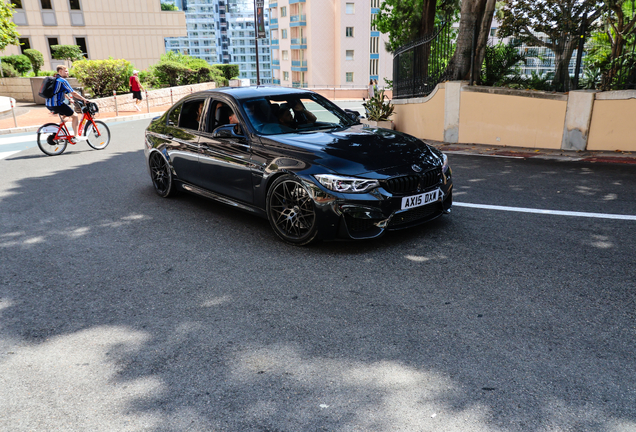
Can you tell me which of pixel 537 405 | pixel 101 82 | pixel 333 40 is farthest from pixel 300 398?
pixel 333 40

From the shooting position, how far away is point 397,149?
5.43 metres

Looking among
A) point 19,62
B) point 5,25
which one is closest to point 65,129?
point 5,25

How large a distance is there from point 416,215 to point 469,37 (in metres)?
8.06

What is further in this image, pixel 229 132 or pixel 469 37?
pixel 469 37

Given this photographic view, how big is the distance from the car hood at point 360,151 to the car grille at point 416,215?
1.34 feet

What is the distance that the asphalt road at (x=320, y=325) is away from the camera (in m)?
2.83

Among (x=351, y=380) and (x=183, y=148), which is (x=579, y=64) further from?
→ (x=351, y=380)


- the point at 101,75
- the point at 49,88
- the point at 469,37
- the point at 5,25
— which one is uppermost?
the point at 5,25

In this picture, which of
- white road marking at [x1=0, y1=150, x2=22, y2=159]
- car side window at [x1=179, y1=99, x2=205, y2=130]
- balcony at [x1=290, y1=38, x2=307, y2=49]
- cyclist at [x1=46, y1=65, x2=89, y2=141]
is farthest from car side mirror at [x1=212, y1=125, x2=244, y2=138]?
A: balcony at [x1=290, y1=38, x2=307, y2=49]

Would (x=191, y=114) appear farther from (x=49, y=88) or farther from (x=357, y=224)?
(x=49, y=88)

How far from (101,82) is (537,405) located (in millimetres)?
26457

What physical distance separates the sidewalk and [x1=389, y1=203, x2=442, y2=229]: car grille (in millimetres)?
15986

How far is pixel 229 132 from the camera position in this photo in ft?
19.4

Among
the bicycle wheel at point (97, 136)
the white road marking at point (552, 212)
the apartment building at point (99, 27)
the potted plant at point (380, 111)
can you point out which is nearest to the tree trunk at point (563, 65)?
the potted plant at point (380, 111)
